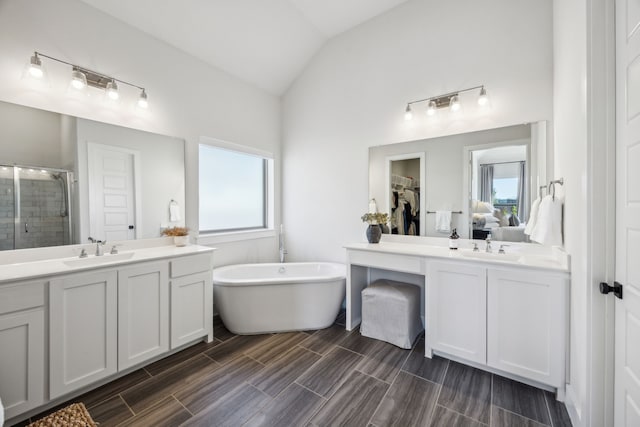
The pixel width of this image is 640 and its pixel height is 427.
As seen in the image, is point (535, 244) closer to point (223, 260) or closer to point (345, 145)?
point (345, 145)

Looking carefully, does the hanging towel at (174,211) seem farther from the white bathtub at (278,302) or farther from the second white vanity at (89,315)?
the white bathtub at (278,302)

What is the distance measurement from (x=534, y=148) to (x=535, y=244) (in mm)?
787

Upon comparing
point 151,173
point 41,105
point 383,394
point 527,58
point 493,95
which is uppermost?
point 527,58

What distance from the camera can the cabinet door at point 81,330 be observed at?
1.59 metres

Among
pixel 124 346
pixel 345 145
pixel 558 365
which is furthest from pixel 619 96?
pixel 124 346

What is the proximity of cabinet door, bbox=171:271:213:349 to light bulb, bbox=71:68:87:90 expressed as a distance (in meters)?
1.68

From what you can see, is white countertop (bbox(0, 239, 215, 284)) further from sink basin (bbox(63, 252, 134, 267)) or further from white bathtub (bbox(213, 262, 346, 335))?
white bathtub (bbox(213, 262, 346, 335))


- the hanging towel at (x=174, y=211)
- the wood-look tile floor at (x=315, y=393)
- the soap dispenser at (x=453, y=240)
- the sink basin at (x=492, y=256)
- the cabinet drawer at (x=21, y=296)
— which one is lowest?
the wood-look tile floor at (x=315, y=393)

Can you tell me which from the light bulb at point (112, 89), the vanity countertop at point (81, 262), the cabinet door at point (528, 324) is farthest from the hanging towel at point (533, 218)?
the light bulb at point (112, 89)

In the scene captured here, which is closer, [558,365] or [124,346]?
[558,365]

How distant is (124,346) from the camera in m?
1.88

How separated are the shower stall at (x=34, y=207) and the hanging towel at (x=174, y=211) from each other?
0.73 meters

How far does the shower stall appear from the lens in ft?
5.84

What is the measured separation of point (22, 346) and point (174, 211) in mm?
1389
